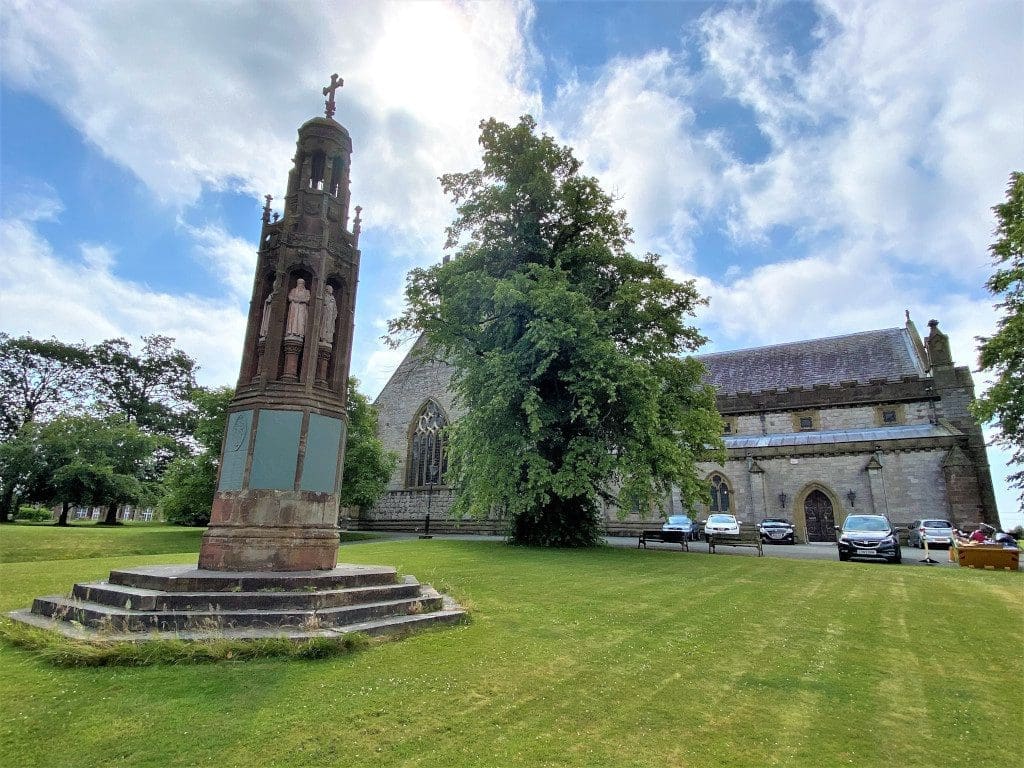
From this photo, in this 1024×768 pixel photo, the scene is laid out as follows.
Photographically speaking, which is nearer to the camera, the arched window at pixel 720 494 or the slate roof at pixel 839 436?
the slate roof at pixel 839 436

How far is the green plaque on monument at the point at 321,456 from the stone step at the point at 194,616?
2.52 meters

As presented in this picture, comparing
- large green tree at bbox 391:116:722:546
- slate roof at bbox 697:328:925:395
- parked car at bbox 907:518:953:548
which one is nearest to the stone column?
slate roof at bbox 697:328:925:395

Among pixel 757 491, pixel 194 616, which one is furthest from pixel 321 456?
pixel 757 491

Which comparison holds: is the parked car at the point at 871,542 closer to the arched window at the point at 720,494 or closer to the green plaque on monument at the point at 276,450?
the arched window at the point at 720,494

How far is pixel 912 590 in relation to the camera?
9.69 metres

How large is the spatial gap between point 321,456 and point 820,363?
117ft

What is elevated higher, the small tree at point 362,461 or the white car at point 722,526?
the small tree at point 362,461

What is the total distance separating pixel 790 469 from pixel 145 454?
37549 mm

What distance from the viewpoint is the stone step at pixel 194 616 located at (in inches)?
202

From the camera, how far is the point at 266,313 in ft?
29.8

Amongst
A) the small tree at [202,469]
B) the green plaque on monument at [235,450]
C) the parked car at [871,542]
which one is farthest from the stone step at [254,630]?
the small tree at [202,469]

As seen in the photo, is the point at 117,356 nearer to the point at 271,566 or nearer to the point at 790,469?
the point at 271,566

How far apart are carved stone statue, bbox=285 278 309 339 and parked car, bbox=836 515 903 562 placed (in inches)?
689

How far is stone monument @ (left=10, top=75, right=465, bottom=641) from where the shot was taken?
17.9 feet
